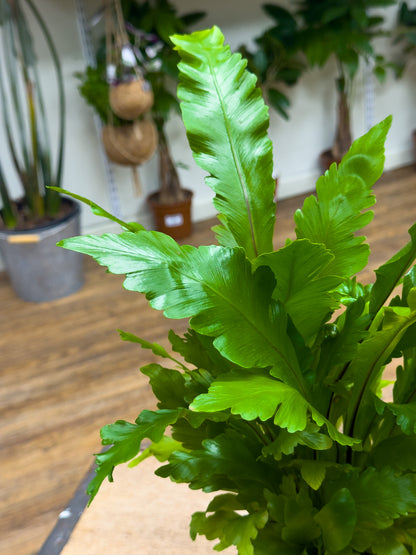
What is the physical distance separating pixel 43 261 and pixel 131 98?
74cm

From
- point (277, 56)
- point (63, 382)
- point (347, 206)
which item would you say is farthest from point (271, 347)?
point (277, 56)

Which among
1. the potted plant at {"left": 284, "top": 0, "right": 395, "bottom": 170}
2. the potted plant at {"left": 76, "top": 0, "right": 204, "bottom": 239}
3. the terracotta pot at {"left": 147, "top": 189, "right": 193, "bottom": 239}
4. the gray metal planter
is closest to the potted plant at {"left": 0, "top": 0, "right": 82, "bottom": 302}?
the gray metal planter

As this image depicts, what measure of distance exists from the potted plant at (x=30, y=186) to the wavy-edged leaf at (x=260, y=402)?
2.05 metres

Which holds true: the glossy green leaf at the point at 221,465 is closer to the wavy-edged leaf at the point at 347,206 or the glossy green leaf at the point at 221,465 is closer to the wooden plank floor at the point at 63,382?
the wavy-edged leaf at the point at 347,206

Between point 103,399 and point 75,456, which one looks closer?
point 75,456

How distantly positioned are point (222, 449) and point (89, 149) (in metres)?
2.48

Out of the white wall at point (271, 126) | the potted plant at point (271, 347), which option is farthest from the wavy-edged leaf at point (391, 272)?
the white wall at point (271, 126)

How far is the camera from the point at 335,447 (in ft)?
2.24

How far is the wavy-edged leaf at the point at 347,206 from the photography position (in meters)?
0.65

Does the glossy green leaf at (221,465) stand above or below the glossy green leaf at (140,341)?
below

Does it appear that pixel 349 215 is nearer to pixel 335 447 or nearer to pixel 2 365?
pixel 335 447

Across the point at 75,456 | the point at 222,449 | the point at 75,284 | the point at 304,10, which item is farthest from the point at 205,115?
the point at 304,10

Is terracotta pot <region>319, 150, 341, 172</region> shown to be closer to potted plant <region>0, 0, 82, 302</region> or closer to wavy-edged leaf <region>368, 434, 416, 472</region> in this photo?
potted plant <region>0, 0, 82, 302</region>

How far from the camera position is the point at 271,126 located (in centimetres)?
329
